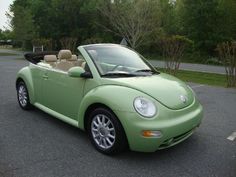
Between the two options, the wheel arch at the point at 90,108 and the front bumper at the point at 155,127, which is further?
the wheel arch at the point at 90,108

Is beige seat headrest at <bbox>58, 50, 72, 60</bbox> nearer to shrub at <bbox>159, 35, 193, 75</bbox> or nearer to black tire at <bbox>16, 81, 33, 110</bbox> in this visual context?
black tire at <bbox>16, 81, 33, 110</bbox>

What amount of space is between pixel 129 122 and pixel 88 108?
82 centimetres

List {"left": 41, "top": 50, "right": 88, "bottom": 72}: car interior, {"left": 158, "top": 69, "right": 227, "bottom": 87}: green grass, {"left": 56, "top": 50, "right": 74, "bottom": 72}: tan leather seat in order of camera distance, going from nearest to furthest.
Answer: {"left": 56, "top": 50, "right": 74, "bottom": 72}: tan leather seat, {"left": 41, "top": 50, "right": 88, "bottom": 72}: car interior, {"left": 158, "top": 69, "right": 227, "bottom": 87}: green grass

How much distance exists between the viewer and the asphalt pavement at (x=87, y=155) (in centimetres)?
358

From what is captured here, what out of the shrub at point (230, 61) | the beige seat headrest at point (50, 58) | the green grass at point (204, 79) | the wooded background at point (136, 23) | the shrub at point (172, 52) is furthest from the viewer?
the wooded background at point (136, 23)

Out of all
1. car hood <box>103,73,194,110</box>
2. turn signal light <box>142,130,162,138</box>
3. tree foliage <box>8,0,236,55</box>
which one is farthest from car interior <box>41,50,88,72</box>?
tree foliage <box>8,0,236,55</box>

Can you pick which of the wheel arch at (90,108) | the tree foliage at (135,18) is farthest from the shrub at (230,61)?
the tree foliage at (135,18)

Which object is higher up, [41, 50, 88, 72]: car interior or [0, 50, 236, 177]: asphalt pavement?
[41, 50, 88, 72]: car interior

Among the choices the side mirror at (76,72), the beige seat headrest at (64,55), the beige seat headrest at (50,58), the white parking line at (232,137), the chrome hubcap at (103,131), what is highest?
the beige seat headrest at (64,55)

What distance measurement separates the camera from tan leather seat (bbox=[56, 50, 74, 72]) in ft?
17.5

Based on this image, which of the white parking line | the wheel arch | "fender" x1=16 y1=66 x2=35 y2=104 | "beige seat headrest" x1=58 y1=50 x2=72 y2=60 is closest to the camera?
the wheel arch

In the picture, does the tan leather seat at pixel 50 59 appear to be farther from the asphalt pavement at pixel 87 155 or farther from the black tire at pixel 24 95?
the asphalt pavement at pixel 87 155

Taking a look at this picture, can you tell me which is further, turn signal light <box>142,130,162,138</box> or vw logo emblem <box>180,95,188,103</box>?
vw logo emblem <box>180,95,188,103</box>

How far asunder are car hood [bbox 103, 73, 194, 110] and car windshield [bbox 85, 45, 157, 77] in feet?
0.76
